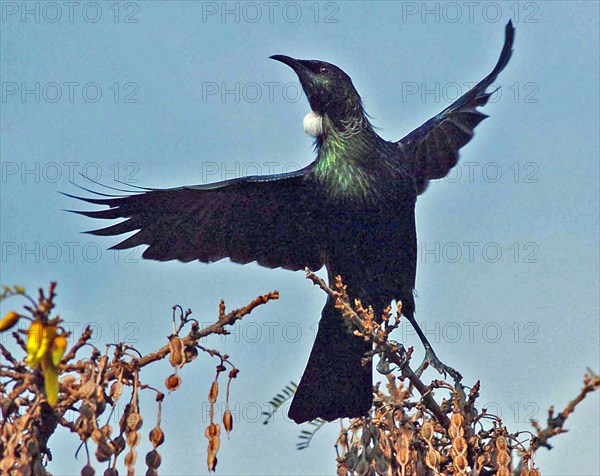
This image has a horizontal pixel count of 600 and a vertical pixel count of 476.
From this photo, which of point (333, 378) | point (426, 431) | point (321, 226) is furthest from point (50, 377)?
point (321, 226)

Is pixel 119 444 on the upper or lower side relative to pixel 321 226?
lower

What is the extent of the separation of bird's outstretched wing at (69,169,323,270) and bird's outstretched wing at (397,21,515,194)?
1.09 m

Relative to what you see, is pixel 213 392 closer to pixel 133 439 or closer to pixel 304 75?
pixel 133 439

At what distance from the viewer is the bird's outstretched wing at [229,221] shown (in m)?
6.71

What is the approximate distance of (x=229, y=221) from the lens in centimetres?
686

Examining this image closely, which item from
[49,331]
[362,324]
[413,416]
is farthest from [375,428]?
[49,331]

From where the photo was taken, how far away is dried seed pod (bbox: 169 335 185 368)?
3.10 metres

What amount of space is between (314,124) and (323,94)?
0.74 ft

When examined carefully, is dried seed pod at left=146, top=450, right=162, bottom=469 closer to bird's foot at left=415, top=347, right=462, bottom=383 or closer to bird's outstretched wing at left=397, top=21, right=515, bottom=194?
bird's foot at left=415, top=347, right=462, bottom=383

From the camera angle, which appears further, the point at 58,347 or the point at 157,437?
the point at 157,437

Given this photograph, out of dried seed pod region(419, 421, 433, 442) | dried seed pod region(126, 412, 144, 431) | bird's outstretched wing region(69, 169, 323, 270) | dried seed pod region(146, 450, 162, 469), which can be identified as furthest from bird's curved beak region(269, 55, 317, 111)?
dried seed pod region(146, 450, 162, 469)

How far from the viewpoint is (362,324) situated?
4273 millimetres

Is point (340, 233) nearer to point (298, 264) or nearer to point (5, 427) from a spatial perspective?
point (298, 264)

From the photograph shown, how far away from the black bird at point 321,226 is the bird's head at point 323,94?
203mm
